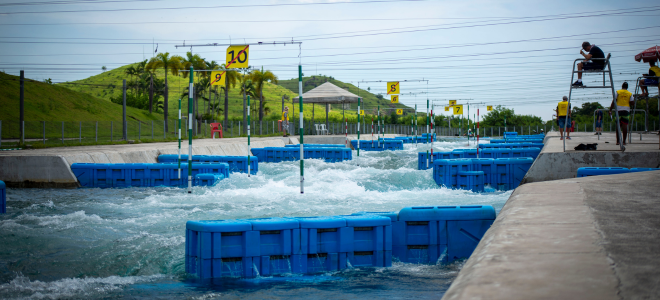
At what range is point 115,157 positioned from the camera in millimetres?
17234

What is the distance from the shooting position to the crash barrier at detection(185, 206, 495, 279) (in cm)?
560

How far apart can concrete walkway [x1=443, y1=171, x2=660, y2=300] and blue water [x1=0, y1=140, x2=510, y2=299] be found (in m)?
1.38

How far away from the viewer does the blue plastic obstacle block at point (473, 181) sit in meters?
13.9

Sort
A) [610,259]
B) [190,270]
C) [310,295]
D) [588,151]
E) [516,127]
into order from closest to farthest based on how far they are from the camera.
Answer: [610,259], [310,295], [190,270], [588,151], [516,127]

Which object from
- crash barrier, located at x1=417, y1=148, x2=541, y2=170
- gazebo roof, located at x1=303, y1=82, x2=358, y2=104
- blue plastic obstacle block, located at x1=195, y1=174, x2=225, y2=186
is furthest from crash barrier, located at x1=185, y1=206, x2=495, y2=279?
gazebo roof, located at x1=303, y1=82, x2=358, y2=104

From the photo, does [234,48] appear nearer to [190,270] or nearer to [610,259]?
[190,270]

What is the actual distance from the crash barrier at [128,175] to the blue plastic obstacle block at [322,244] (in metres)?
9.58

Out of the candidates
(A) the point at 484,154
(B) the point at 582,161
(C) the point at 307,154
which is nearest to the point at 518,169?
(B) the point at 582,161

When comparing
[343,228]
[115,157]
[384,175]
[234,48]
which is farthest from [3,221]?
[234,48]

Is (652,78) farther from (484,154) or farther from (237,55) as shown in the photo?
(237,55)

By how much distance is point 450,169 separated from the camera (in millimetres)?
14375

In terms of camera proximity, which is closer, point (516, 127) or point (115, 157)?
point (115, 157)

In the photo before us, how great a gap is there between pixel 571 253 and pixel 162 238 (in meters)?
6.14

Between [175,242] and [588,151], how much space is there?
9172 millimetres
